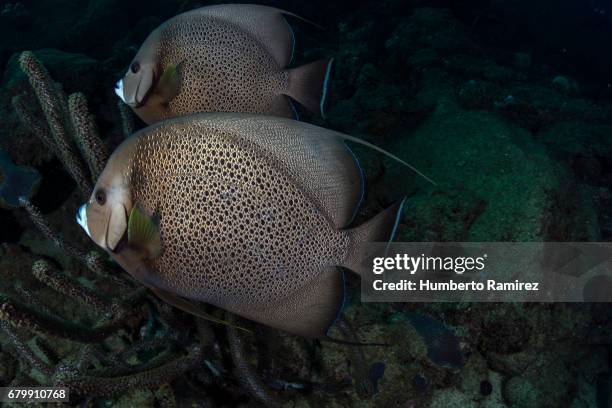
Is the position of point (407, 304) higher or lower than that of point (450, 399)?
higher

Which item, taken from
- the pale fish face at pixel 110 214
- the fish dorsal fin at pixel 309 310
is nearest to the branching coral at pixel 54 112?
the pale fish face at pixel 110 214

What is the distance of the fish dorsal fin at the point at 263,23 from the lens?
2.10 m

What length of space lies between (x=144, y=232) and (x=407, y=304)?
2009 mm

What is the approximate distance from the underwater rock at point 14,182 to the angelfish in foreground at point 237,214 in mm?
2540

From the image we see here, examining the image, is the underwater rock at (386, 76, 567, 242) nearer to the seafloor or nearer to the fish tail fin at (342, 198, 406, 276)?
the seafloor

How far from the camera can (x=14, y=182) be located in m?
3.48

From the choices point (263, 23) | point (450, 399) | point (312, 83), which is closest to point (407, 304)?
point (450, 399)

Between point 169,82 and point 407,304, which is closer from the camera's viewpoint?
point 169,82

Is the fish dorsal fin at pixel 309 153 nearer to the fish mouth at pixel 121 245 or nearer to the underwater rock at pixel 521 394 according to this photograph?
the fish mouth at pixel 121 245

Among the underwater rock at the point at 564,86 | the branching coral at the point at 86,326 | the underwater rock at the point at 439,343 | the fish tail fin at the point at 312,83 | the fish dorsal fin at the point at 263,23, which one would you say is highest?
the fish dorsal fin at the point at 263,23

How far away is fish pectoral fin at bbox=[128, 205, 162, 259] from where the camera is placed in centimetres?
140

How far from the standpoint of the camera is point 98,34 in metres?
10.7

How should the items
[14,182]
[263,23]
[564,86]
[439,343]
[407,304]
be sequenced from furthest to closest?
[564,86] < [14,182] < [407,304] < [439,343] < [263,23]

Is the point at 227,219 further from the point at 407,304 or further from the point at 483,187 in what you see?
the point at 483,187
